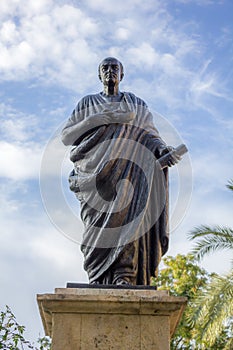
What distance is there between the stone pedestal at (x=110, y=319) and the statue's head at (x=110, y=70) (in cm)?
293

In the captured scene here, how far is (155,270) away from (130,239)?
A: 0.46m

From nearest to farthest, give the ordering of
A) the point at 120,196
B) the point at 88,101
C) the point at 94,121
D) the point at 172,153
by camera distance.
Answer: the point at 120,196 → the point at 172,153 → the point at 94,121 → the point at 88,101

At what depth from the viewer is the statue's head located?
690 centimetres

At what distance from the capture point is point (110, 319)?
4.93 m

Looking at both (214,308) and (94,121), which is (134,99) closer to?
(94,121)

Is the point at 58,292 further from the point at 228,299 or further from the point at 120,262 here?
the point at 228,299

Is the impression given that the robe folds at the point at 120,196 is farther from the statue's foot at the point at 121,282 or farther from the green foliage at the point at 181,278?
the green foliage at the point at 181,278

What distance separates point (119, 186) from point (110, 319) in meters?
1.61

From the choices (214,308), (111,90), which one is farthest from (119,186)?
(214,308)

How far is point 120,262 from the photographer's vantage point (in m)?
5.72

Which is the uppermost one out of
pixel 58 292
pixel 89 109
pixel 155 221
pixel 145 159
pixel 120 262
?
pixel 89 109

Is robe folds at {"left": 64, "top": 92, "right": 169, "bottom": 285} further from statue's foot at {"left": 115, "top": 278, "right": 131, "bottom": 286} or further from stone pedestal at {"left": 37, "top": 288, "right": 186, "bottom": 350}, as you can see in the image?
stone pedestal at {"left": 37, "top": 288, "right": 186, "bottom": 350}

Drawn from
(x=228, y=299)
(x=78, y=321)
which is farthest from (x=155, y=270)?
(x=228, y=299)

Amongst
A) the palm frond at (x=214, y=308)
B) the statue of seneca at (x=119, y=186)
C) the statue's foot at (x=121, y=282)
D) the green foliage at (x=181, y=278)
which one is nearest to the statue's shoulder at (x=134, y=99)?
the statue of seneca at (x=119, y=186)
